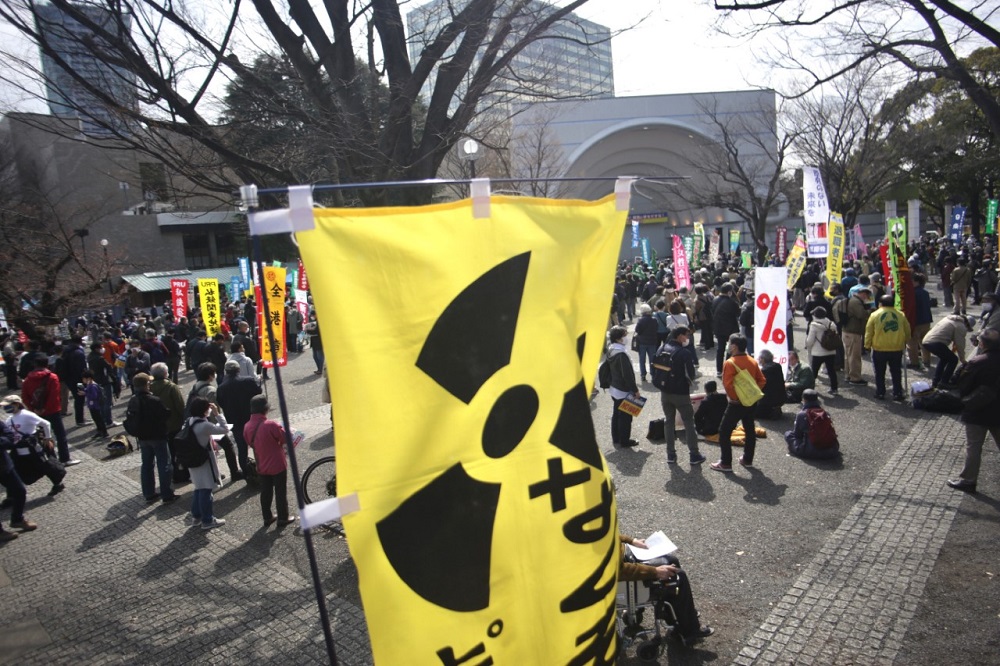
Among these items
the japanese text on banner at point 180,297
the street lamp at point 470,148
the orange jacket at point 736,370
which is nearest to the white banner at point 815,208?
the orange jacket at point 736,370

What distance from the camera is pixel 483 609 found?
212 cm

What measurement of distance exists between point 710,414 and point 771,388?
1.17 m

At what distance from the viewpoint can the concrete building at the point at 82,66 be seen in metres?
5.36

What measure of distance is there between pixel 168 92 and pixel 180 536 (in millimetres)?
4494

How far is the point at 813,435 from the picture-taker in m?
7.27

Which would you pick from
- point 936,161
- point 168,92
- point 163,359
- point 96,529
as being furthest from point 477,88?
point 936,161

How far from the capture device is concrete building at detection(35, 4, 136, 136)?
5355 millimetres

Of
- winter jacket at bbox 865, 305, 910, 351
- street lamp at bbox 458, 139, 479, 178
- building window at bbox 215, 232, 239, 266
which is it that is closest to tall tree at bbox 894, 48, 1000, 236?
winter jacket at bbox 865, 305, 910, 351

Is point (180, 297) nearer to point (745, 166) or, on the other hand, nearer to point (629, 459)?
point (629, 459)

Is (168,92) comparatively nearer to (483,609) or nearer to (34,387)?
(483,609)

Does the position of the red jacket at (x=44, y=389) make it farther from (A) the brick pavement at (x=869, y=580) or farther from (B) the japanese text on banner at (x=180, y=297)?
(A) the brick pavement at (x=869, y=580)

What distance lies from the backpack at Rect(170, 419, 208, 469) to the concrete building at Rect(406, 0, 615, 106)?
4812mm

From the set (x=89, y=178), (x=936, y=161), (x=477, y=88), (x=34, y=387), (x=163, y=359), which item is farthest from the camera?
(x=89, y=178)

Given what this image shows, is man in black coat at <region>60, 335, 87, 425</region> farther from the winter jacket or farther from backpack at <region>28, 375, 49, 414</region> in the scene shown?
the winter jacket
